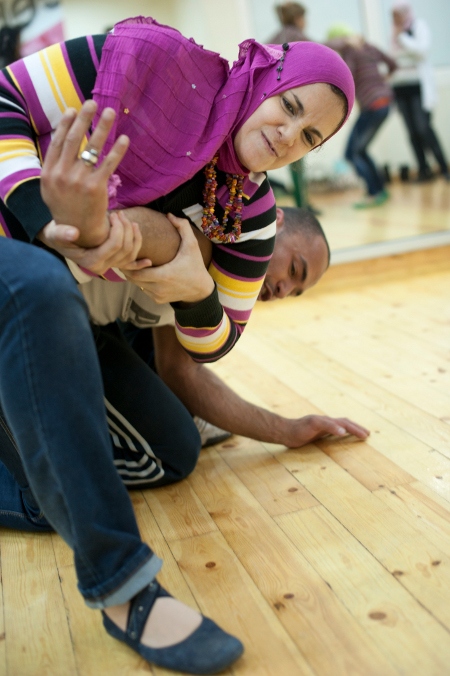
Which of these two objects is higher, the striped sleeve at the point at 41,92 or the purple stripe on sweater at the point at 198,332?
the striped sleeve at the point at 41,92

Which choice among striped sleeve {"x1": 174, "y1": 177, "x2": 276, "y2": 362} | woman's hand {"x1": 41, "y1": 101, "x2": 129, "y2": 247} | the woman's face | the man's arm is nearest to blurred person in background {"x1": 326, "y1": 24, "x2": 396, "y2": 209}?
the man's arm

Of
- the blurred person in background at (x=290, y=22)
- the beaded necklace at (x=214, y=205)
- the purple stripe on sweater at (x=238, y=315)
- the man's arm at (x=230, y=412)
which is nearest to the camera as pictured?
the beaded necklace at (x=214, y=205)

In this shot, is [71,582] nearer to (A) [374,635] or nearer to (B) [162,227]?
(A) [374,635]

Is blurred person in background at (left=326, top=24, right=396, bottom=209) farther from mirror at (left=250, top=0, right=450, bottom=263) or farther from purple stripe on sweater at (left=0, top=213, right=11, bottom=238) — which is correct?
purple stripe on sweater at (left=0, top=213, right=11, bottom=238)

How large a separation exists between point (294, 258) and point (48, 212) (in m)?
0.94

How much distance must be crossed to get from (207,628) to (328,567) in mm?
301

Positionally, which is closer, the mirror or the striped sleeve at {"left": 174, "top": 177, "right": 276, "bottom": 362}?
the striped sleeve at {"left": 174, "top": 177, "right": 276, "bottom": 362}

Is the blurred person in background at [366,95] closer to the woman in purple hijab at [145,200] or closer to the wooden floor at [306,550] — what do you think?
the wooden floor at [306,550]

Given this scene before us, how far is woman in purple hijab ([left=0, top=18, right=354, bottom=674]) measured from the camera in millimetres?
951

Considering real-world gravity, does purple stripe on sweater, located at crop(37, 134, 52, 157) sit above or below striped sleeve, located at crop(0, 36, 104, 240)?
below

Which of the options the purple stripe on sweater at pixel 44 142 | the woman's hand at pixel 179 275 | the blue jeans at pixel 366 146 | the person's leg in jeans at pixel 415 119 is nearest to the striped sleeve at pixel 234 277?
the woman's hand at pixel 179 275

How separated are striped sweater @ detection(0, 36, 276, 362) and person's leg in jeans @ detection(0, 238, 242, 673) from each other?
136 millimetres

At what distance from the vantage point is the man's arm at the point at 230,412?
1.75 meters

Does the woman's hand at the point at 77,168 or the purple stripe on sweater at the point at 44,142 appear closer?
the woman's hand at the point at 77,168
